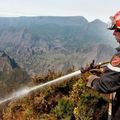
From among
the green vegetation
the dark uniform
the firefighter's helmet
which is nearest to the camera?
the dark uniform

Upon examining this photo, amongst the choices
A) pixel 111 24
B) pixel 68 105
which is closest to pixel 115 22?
pixel 111 24

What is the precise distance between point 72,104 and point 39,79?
12.5 m

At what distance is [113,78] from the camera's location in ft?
19.5

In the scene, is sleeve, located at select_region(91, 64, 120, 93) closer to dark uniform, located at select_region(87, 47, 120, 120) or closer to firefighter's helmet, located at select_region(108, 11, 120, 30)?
dark uniform, located at select_region(87, 47, 120, 120)

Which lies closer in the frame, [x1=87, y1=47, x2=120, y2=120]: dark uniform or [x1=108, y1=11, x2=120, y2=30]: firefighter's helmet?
[x1=87, y1=47, x2=120, y2=120]: dark uniform

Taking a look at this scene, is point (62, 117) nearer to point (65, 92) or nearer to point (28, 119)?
point (28, 119)

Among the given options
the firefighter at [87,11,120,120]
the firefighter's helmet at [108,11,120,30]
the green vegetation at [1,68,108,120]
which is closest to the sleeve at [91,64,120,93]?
the firefighter at [87,11,120,120]

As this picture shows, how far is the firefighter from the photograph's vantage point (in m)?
5.94

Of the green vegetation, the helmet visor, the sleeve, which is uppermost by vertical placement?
the helmet visor

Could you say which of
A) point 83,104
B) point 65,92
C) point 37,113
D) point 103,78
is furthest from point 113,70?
point 65,92

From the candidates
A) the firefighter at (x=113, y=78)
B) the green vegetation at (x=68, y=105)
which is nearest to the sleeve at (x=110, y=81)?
the firefighter at (x=113, y=78)

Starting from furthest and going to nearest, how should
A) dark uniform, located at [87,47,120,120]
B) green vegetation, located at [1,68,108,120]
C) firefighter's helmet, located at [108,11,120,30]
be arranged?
1. green vegetation, located at [1,68,108,120]
2. firefighter's helmet, located at [108,11,120,30]
3. dark uniform, located at [87,47,120,120]

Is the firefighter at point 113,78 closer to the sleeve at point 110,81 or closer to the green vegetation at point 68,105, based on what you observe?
the sleeve at point 110,81

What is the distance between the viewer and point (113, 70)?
19.5ft
